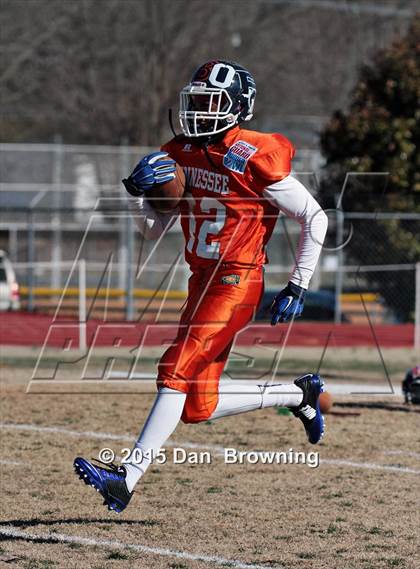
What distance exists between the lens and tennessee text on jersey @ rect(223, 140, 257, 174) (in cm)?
532

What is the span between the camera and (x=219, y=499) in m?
6.05

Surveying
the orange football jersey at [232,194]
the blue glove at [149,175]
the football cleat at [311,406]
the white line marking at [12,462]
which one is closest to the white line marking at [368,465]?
the football cleat at [311,406]

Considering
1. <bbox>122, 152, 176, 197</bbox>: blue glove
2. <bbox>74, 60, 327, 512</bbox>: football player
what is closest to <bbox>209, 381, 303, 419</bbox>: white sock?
<bbox>74, 60, 327, 512</bbox>: football player

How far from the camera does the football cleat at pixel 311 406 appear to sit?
233 inches

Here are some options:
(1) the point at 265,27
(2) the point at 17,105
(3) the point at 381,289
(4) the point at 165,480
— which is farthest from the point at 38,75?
(4) the point at 165,480

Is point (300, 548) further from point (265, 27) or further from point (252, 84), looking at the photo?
point (265, 27)

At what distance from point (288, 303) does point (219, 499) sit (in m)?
1.27

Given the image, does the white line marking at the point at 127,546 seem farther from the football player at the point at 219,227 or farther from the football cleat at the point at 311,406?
the football cleat at the point at 311,406

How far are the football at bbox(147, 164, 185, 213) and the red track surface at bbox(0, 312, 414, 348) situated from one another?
28.9 feet

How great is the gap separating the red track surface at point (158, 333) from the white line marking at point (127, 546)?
8.94 m

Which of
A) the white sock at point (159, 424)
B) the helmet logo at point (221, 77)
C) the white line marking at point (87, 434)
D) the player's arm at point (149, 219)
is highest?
the helmet logo at point (221, 77)

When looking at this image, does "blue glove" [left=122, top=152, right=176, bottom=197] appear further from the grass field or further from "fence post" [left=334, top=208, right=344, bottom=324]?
"fence post" [left=334, top=208, right=344, bottom=324]

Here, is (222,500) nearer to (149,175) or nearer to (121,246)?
(149,175)

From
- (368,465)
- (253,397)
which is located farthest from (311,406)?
(368,465)
